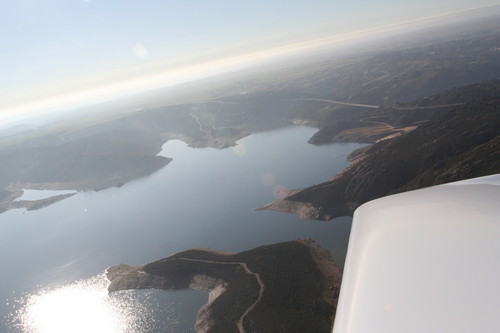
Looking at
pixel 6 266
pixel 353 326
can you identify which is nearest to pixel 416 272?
pixel 353 326

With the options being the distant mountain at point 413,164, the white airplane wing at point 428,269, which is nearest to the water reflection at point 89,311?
the distant mountain at point 413,164

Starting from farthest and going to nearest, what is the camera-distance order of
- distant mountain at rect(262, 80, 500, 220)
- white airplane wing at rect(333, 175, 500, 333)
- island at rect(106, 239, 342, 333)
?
distant mountain at rect(262, 80, 500, 220) → island at rect(106, 239, 342, 333) → white airplane wing at rect(333, 175, 500, 333)

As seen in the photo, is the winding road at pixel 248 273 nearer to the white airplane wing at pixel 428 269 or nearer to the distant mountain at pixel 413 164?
the distant mountain at pixel 413 164

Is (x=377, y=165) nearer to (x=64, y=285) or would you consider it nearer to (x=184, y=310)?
(x=184, y=310)

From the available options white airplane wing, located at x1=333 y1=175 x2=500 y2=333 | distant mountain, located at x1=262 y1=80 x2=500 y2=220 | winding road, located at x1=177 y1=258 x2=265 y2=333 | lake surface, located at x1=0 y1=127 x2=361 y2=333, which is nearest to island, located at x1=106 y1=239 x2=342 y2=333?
winding road, located at x1=177 y1=258 x2=265 y2=333

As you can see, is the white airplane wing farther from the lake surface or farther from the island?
the lake surface
